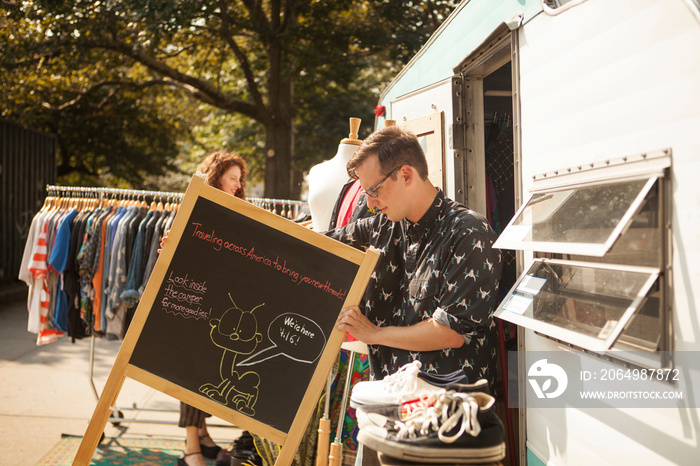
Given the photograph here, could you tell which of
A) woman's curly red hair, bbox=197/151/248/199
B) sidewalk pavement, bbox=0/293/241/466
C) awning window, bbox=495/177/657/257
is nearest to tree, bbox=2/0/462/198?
sidewalk pavement, bbox=0/293/241/466

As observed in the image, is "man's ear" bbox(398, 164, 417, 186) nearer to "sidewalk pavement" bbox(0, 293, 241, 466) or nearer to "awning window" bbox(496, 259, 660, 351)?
"awning window" bbox(496, 259, 660, 351)

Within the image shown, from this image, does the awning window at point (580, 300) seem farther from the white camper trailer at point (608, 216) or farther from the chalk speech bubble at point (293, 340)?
the chalk speech bubble at point (293, 340)

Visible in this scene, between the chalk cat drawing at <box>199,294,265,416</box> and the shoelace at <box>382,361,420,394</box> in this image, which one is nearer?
the shoelace at <box>382,361,420,394</box>

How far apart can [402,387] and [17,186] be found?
11.5 metres

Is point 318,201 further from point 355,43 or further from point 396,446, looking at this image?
point 355,43

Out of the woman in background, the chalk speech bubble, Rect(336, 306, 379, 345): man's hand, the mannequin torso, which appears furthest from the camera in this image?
the woman in background

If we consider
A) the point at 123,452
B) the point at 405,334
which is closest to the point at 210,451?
the point at 123,452

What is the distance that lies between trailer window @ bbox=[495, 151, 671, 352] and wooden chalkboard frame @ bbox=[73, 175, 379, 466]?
2.16 ft

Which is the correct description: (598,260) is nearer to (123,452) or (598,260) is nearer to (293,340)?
(293,340)

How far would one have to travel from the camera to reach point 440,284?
2188 millimetres

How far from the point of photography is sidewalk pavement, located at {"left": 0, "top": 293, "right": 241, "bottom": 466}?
14.2 feet

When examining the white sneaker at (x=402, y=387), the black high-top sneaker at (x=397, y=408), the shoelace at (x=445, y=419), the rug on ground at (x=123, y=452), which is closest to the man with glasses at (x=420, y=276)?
the white sneaker at (x=402, y=387)

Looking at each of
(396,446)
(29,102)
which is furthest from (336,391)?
(29,102)

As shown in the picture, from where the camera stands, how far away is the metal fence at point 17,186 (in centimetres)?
1045
